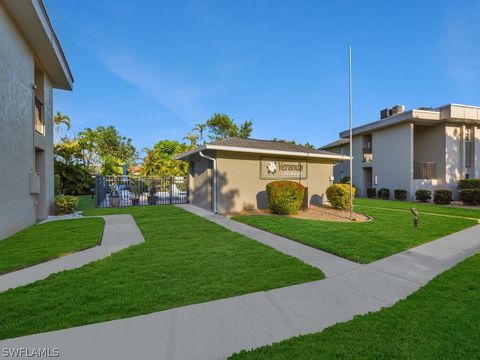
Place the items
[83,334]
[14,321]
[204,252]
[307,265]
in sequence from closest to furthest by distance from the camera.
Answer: [83,334]
[14,321]
[307,265]
[204,252]

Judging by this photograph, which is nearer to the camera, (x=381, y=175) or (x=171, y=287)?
(x=171, y=287)

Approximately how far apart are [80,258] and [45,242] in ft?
6.50

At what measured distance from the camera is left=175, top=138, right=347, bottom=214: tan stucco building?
1139 centimetres

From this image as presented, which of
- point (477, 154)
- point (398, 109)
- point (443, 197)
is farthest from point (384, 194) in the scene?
point (398, 109)

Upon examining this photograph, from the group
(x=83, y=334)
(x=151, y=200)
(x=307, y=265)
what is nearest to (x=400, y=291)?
(x=307, y=265)

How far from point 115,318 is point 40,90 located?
1136 centimetres

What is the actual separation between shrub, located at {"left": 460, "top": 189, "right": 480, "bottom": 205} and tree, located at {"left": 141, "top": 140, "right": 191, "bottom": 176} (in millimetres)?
22444

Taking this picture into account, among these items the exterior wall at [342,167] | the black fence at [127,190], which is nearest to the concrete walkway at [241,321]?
the black fence at [127,190]

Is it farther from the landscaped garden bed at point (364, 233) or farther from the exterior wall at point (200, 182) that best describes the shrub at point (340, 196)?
the exterior wall at point (200, 182)

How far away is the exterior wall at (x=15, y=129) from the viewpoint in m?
6.63

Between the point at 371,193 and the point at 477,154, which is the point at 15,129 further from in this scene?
the point at 477,154

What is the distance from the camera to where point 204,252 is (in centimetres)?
547

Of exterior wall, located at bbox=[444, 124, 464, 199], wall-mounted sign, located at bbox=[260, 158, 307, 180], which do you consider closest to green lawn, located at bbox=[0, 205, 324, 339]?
wall-mounted sign, located at bbox=[260, 158, 307, 180]

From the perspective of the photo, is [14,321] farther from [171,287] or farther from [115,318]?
[171,287]
